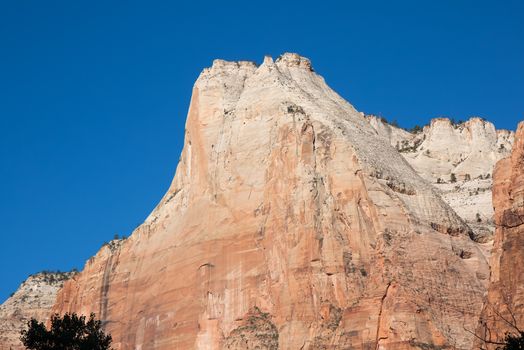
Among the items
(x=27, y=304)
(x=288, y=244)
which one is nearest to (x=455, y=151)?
(x=27, y=304)

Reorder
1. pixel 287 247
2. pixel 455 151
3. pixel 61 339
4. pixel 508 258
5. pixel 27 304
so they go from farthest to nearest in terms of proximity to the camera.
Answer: pixel 455 151 → pixel 27 304 → pixel 287 247 → pixel 508 258 → pixel 61 339

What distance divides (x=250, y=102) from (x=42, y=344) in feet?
139

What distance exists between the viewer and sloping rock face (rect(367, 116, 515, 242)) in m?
121

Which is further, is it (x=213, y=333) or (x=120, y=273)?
(x=120, y=273)

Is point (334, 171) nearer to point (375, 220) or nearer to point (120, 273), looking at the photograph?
point (375, 220)

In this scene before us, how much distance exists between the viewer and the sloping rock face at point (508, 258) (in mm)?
59513

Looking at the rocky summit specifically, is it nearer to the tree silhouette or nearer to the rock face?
the rock face

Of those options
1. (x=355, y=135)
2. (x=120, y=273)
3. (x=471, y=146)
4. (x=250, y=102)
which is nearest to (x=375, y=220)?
(x=355, y=135)

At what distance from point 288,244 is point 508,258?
2622cm

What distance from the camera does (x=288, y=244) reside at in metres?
85.4

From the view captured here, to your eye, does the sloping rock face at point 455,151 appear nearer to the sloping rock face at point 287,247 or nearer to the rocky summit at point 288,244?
the rocky summit at point 288,244

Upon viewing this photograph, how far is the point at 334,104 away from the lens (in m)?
102

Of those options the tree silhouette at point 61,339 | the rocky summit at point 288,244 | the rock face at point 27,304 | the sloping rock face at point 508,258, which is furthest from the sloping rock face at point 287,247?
the tree silhouette at point 61,339

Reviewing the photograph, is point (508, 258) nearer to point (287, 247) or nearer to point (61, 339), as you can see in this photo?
point (61, 339)
